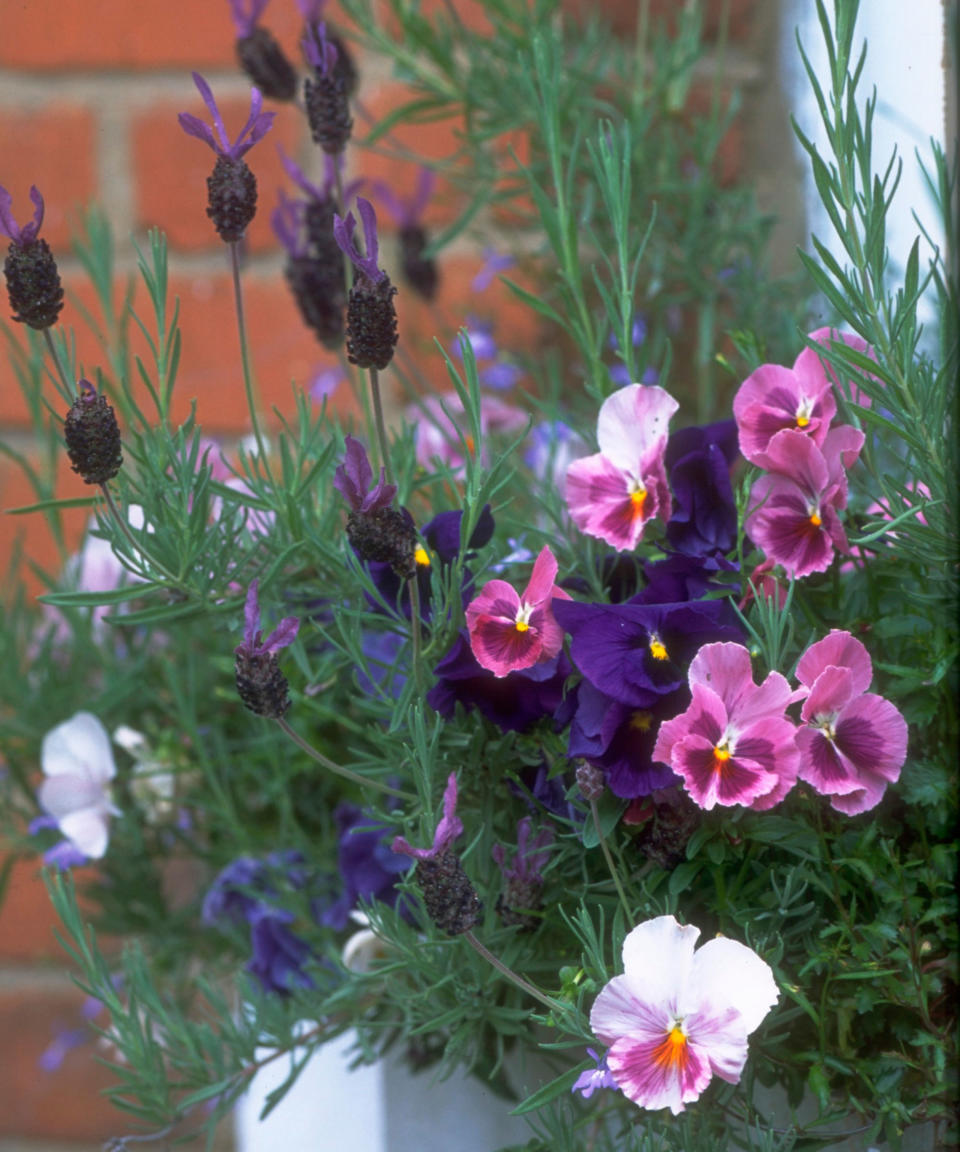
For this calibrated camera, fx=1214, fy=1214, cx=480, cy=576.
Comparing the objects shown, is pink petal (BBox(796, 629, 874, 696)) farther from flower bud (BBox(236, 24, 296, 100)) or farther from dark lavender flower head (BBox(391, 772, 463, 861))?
→ flower bud (BBox(236, 24, 296, 100))

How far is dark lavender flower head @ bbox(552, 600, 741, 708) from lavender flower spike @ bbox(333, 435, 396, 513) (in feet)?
0.17

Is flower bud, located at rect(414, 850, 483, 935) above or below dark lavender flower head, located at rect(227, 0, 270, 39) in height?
below

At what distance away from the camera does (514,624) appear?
0.99 ft

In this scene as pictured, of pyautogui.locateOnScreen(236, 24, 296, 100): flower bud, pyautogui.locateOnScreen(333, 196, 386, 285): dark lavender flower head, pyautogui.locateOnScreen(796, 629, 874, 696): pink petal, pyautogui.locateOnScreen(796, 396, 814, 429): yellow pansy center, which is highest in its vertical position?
pyautogui.locateOnScreen(236, 24, 296, 100): flower bud

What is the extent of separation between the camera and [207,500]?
32 centimetres

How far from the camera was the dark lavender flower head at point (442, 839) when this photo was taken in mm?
264

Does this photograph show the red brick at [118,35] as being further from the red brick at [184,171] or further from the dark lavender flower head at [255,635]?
the dark lavender flower head at [255,635]

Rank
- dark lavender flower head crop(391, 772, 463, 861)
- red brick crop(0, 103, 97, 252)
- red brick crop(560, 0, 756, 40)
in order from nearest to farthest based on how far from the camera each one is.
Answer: dark lavender flower head crop(391, 772, 463, 861), red brick crop(560, 0, 756, 40), red brick crop(0, 103, 97, 252)

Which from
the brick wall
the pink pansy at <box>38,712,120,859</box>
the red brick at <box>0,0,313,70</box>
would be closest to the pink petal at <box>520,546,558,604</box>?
the pink pansy at <box>38,712,120,859</box>

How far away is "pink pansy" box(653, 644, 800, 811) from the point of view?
28 centimetres

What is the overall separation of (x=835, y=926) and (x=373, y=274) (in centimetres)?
19

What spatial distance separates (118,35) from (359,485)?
24.4 inches

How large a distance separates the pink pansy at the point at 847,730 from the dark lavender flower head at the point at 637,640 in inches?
1.0

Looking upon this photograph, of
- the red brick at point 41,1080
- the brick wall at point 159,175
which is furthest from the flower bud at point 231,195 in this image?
the red brick at point 41,1080
